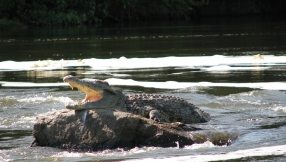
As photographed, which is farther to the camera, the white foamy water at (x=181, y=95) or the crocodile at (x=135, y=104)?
the crocodile at (x=135, y=104)

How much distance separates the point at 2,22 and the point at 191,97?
42.9 metres

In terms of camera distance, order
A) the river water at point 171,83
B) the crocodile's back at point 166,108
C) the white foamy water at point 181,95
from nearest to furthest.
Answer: the white foamy water at point 181,95
the river water at point 171,83
the crocodile's back at point 166,108

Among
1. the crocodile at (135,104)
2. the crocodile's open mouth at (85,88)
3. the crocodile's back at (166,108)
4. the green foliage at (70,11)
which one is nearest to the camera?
the crocodile's open mouth at (85,88)

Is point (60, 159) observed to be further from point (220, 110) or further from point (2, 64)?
point (2, 64)

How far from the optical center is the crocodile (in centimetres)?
1053

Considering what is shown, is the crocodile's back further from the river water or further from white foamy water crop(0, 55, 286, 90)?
white foamy water crop(0, 55, 286, 90)

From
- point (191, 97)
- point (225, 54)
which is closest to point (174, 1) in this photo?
point (225, 54)

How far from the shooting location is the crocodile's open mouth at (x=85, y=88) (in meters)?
10.3

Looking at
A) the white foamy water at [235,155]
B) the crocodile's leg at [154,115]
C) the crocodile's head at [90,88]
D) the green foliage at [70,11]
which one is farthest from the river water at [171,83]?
the green foliage at [70,11]

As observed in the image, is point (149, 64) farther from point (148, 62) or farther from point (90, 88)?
point (90, 88)

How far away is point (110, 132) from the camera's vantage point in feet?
32.8

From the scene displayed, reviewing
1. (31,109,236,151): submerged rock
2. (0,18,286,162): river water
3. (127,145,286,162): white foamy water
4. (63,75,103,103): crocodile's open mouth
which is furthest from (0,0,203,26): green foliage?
(127,145,286,162): white foamy water

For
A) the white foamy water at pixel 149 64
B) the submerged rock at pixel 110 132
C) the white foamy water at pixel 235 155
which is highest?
the white foamy water at pixel 149 64

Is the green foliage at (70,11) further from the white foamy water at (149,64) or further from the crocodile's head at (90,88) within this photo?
the crocodile's head at (90,88)
